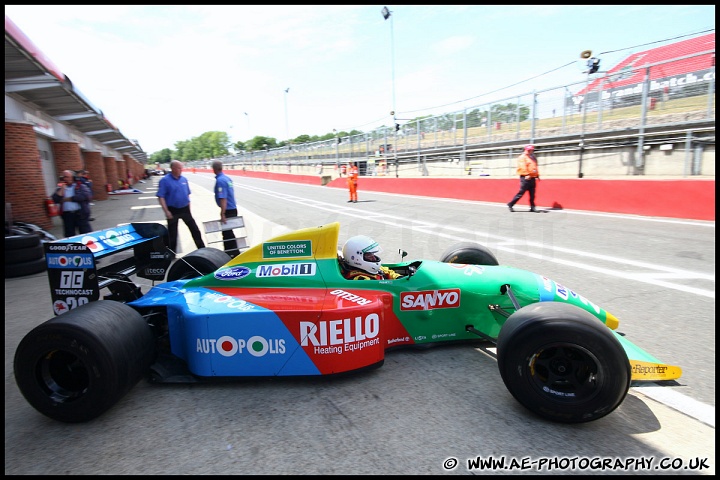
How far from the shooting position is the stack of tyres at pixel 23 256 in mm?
6949

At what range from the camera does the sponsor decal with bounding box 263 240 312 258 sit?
11.7ft

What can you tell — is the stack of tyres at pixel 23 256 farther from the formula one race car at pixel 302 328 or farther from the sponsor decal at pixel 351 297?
the sponsor decal at pixel 351 297

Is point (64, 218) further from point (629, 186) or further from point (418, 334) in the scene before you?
point (629, 186)

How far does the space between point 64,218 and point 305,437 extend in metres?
8.11

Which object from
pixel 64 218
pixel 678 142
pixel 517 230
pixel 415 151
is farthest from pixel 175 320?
pixel 415 151

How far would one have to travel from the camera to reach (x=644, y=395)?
271 centimetres

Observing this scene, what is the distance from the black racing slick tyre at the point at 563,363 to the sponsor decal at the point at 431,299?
0.79 meters

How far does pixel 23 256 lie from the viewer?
7113 mm

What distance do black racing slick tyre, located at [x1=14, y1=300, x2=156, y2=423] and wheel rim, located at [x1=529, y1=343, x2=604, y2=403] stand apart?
2.66 metres

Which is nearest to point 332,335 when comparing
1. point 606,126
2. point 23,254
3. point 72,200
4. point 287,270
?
point 287,270

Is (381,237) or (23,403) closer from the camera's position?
(23,403)

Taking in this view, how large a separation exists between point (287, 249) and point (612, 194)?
9.95 metres

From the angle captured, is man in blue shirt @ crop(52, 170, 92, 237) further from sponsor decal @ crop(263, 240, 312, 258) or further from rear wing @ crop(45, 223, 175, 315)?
sponsor decal @ crop(263, 240, 312, 258)

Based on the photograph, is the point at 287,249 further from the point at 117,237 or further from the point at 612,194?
the point at 612,194
